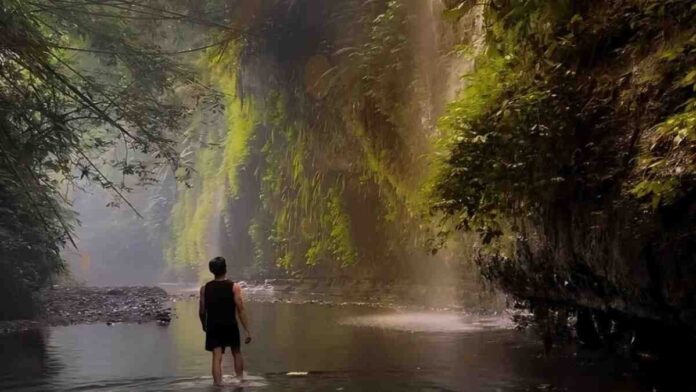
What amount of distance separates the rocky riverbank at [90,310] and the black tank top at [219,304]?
30.5 ft

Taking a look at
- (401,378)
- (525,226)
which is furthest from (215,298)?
(525,226)

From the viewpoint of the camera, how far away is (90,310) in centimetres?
2005

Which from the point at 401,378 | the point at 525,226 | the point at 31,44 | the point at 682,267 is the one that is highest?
the point at 31,44

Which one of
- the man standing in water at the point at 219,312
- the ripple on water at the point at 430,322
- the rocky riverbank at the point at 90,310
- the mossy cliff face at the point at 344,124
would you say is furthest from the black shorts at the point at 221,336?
the rocky riverbank at the point at 90,310

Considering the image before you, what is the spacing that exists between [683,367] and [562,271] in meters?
1.58

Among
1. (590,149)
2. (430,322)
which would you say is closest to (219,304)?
(590,149)

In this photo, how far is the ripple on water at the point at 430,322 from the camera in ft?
47.2

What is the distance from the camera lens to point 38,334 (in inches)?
584

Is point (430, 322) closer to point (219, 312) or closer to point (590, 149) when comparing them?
point (219, 312)

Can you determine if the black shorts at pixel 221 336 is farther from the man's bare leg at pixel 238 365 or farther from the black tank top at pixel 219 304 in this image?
the man's bare leg at pixel 238 365

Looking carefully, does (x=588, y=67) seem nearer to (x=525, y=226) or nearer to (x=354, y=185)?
(x=525, y=226)

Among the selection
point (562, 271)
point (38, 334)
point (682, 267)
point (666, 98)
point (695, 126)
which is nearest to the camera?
point (695, 126)

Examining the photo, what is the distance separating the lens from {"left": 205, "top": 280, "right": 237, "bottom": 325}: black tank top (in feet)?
27.0

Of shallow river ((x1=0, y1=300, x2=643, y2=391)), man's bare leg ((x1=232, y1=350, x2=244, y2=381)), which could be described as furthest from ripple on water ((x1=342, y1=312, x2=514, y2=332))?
man's bare leg ((x1=232, y1=350, x2=244, y2=381))
